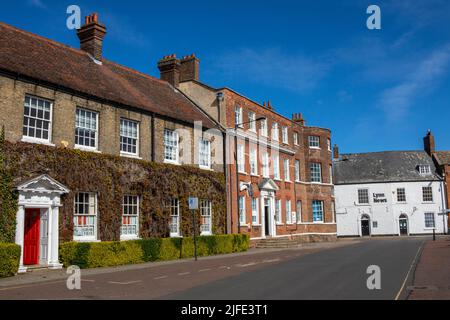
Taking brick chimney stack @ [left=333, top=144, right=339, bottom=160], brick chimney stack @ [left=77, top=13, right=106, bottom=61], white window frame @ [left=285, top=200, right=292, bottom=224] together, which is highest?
brick chimney stack @ [left=77, top=13, right=106, bottom=61]

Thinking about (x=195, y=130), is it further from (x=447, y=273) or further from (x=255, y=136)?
(x=447, y=273)

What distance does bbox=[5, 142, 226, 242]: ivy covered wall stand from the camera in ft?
59.1

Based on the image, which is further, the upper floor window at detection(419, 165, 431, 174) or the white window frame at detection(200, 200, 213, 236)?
the upper floor window at detection(419, 165, 431, 174)

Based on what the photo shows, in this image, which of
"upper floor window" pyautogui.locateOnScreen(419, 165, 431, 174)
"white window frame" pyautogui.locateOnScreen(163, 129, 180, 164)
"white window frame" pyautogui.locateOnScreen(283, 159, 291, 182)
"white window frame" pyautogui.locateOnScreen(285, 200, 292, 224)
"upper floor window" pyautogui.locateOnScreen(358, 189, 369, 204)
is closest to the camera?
"white window frame" pyautogui.locateOnScreen(163, 129, 180, 164)

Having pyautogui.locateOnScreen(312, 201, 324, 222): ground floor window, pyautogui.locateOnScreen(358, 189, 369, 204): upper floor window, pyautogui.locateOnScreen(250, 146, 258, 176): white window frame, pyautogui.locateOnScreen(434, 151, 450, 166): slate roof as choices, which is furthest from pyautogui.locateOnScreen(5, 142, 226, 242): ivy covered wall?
pyautogui.locateOnScreen(434, 151, 450, 166): slate roof

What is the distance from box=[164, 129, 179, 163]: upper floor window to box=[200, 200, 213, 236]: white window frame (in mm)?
3427

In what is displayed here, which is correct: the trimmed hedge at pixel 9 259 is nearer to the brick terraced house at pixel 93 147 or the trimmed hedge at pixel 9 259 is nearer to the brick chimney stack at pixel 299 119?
the brick terraced house at pixel 93 147

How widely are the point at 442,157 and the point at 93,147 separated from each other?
2005 inches

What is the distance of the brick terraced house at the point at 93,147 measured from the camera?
18031 mm

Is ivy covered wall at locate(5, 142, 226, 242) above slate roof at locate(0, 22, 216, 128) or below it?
below

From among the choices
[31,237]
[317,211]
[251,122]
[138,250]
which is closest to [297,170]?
[317,211]

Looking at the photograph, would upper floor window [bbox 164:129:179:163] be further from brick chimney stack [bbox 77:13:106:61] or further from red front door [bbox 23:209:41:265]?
red front door [bbox 23:209:41:265]

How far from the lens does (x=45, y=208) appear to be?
1836 centimetres

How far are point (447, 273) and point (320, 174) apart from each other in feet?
98.5
